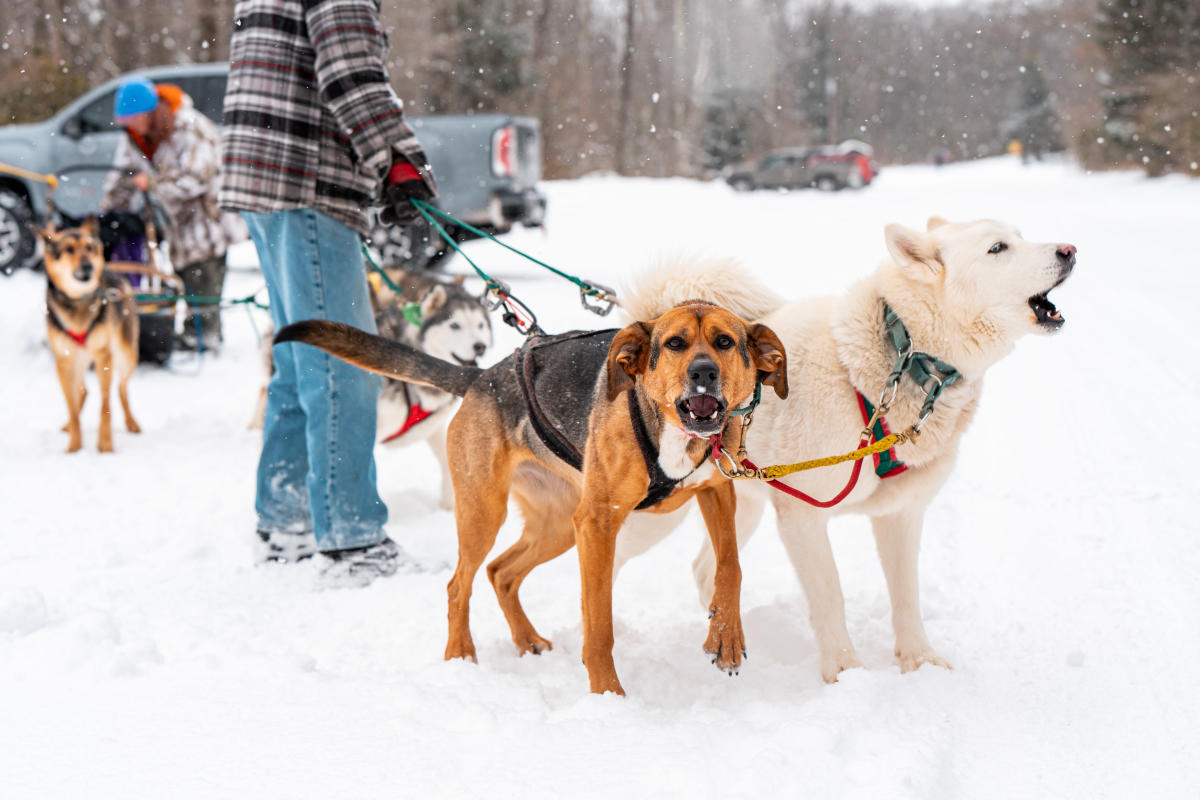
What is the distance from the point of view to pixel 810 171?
30328 mm

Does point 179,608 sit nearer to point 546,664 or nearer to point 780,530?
point 546,664

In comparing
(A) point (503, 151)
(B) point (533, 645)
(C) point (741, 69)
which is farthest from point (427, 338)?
(C) point (741, 69)

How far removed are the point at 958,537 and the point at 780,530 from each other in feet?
4.68

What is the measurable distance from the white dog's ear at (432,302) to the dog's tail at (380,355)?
186cm

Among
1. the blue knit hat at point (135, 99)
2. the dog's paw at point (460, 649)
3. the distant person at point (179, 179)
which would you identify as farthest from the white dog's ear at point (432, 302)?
the blue knit hat at point (135, 99)

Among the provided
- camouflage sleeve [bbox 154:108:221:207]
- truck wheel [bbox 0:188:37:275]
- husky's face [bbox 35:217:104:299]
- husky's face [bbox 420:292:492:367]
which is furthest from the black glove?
truck wheel [bbox 0:188:37:275]

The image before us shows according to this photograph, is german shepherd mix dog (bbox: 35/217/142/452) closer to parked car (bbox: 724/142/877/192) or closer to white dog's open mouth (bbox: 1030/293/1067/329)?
white dog's open mouth (bbox: 1030/293/1067/329)

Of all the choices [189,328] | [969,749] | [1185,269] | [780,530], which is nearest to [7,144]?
[189,328]

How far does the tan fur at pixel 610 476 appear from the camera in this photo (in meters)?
2.48

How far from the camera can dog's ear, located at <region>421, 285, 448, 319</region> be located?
509 cm

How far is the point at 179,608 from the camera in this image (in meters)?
3.36

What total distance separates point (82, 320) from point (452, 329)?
3.21m

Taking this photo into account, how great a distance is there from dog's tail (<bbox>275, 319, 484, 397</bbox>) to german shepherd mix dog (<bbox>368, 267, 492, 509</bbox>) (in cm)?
168

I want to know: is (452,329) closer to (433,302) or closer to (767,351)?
(433,302)
